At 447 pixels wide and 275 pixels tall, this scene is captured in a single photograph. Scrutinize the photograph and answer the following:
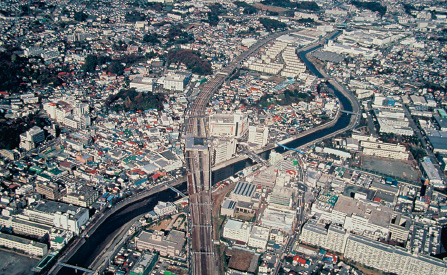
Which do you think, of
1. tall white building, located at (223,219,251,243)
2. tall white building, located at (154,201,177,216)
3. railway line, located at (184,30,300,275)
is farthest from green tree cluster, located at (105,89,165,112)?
tall white building, located at (223,219,251,243)

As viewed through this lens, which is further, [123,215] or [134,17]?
[134,17]

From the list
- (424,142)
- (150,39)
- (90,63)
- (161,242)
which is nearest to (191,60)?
(150,39)

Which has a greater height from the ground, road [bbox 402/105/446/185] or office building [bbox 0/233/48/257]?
road [bbox 402/105/446/185]

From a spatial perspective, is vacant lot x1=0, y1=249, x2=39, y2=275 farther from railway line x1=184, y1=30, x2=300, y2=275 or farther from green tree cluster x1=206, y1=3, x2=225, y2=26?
green tree cluster x1=206, y1=3, x2=225, y2=26

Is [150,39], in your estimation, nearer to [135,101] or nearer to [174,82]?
[174,82]

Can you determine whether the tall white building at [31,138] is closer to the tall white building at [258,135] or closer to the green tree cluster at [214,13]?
the tall white building at [258,135]
